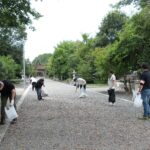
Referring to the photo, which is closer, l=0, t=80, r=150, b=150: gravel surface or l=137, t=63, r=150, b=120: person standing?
l=0, t=80, r=150, b=150: gravel surface

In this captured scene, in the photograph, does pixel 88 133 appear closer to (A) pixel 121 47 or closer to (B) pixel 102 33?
(A) pixel 121 47

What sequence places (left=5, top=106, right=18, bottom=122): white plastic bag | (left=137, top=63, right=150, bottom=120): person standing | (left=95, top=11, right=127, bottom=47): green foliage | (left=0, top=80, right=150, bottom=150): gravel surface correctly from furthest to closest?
(left=95, top=11, right=127, bottom=47): green foliage
(left=137, top=63, right=150, bottom=120): person standing
(left=5, top=106, right=18, bottom=122): white plastic bag
(left=0, top=80, right=150, bottom=150): gravel surface

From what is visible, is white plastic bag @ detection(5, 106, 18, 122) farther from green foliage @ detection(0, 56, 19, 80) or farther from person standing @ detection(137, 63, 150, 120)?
green foliage @ detection(0, 56, 19, 80)

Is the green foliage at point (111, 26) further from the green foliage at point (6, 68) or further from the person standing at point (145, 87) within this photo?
the person standing at point (145, 87)

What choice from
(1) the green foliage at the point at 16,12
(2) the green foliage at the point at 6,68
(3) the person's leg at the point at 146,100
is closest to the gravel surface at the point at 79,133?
(3) the person's leg at the point at 146,100

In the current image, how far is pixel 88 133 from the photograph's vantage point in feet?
41.4

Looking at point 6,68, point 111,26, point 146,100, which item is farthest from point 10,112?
point 111,26

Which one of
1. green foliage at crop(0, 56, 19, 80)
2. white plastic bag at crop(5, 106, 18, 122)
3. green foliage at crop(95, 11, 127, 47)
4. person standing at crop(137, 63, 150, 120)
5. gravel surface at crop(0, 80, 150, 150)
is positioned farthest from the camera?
green foliage at crop(95, 11, 127, 47)

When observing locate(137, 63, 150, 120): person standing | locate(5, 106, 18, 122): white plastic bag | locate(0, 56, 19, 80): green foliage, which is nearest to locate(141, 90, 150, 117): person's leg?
locate(137, 63, 150, 120): person standing

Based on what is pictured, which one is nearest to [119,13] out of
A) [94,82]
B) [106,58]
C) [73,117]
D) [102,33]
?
[102,33]

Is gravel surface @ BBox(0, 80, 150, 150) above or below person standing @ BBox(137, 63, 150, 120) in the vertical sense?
below

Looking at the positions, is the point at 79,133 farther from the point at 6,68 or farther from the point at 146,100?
the point at 6,68

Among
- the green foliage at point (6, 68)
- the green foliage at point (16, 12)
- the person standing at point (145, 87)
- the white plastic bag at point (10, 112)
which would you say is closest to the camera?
the white plastic bag at point (10, 112)

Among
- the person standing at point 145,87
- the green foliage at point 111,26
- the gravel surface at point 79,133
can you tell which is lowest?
the gravel surface at point 79,133
